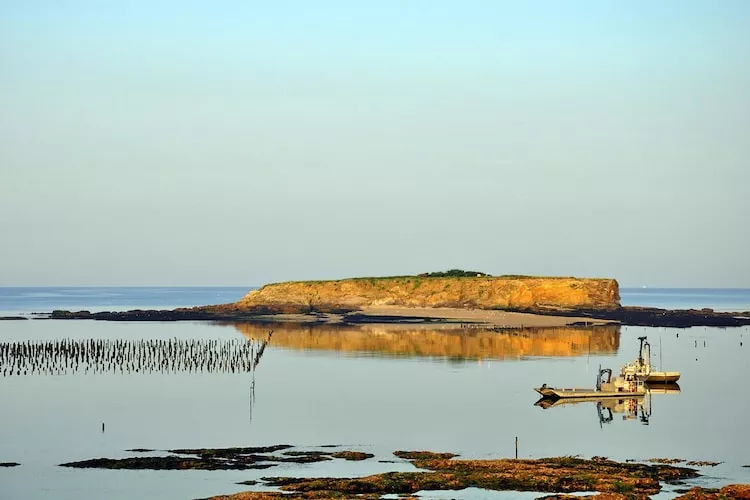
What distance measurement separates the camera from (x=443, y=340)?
104 meters

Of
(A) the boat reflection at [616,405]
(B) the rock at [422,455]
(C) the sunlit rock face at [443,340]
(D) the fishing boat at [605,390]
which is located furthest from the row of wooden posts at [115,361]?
(B) the rock at [422,455]

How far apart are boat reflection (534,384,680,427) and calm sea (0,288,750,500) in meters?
0.21

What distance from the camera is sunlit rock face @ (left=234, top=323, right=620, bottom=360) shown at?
90562 mm

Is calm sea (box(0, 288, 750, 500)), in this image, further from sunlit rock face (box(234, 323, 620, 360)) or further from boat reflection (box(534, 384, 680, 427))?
sunlit rock face (box(234, 323, 620, 360))

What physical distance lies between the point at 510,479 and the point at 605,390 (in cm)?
2619

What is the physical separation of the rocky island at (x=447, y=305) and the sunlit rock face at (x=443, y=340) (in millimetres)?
12430

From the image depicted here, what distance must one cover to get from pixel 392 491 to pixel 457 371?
3992 cm

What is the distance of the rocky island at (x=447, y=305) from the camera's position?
139 meters

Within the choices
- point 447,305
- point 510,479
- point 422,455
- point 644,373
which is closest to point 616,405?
point 644,373

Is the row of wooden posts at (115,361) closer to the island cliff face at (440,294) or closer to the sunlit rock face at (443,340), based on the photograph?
the sunlit rock face at (443,340)

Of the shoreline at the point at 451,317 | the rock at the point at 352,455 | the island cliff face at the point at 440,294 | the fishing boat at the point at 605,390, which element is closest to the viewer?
the rock at the point at 352,455

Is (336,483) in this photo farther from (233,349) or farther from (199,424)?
(233,349)

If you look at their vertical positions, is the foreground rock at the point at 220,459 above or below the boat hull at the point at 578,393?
below

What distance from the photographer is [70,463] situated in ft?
134
